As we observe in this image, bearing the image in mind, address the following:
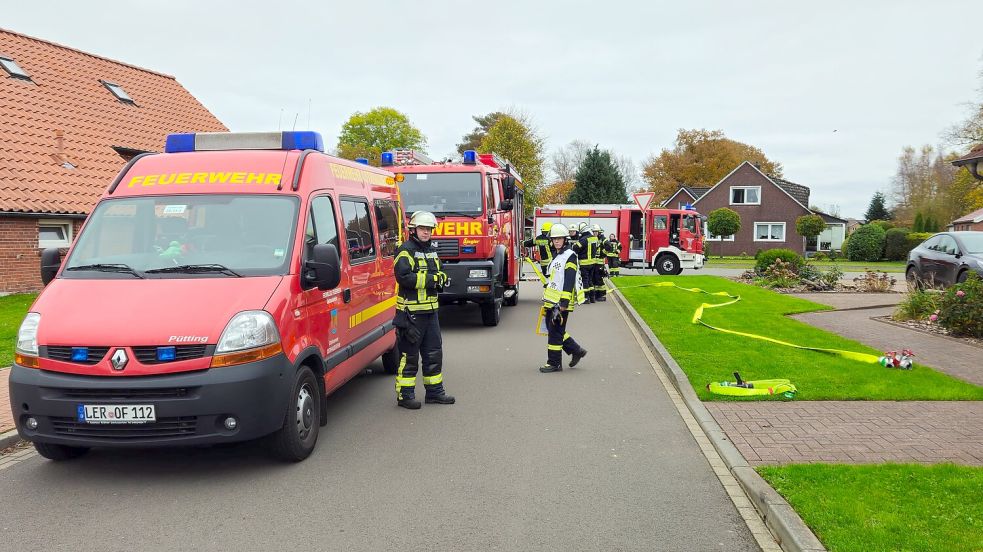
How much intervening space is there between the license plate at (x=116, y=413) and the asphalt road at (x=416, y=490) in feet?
1.66

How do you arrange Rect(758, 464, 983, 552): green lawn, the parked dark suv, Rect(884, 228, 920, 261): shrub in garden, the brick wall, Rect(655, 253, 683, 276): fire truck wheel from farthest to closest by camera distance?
Rect(884, 228, 920, 261): shrub in garden, Rect(655, 253, 683, 276): fire truck wheel, the brick wall, the parked dark suv, Rect(758, 464, 983, 552): green lawn

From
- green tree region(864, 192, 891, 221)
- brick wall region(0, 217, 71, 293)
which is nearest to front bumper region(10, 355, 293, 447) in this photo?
brick wall region(0, 217, 71, 293)

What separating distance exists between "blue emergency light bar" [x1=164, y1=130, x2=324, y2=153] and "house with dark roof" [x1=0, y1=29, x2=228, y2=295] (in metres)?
11.5

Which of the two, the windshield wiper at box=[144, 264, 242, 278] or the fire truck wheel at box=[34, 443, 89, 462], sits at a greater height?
the windshield wiper at box=[144, 264, 242, 278]

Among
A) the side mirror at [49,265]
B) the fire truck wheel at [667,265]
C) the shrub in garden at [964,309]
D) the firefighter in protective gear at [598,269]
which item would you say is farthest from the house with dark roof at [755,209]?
the side mirror at [49,265]

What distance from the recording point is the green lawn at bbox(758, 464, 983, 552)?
3.90 meters

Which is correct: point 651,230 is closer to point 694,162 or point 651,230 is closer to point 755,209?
point 755,209

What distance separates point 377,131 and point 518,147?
29.9 m

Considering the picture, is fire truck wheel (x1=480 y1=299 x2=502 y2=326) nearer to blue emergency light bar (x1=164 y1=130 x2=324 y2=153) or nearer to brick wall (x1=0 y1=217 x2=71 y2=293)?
blue emergency light bar (x1=164 y1=130 x2=324 y2=153)

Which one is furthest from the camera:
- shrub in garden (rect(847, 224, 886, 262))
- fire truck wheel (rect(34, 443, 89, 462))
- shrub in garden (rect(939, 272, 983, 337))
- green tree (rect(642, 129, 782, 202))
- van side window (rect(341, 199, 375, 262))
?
green tree (rect(642, 129, 782, 202))

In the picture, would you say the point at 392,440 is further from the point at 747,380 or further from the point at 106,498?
the point at 747,380

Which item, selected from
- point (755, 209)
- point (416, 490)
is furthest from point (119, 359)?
point (755, 209)

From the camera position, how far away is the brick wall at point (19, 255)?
16.1m

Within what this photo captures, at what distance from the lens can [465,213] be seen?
12.5 meters
